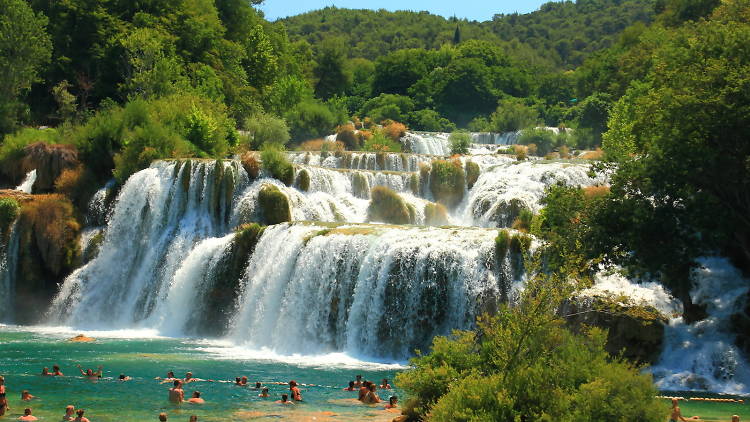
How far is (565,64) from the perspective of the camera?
140750 millimetres

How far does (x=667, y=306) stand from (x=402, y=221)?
1379 cm

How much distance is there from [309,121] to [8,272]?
1014 inches

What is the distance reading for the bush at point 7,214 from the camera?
3747 cm

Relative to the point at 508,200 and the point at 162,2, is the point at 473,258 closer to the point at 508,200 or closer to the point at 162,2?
the point at 508,200

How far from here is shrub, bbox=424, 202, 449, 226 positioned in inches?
1491

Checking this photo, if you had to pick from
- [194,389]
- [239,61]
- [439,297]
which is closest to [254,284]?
[439,297]

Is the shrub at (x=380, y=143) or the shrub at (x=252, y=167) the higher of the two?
the shrub at (x=380, y=143)

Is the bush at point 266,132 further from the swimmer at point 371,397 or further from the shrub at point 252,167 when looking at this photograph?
the swimmer at point 371,397

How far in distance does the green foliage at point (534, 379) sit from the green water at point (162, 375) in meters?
2.45

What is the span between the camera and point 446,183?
40469 millimetres

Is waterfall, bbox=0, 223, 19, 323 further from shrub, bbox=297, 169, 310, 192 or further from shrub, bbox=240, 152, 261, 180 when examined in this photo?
shrub, bbox=297, 169, 310, 192

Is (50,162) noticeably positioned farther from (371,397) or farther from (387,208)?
(371,397)

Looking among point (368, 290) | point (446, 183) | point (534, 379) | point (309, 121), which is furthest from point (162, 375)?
point (309, 121)

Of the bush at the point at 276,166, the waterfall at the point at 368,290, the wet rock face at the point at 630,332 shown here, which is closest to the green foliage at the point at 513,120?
the bush at the point at 276,166
